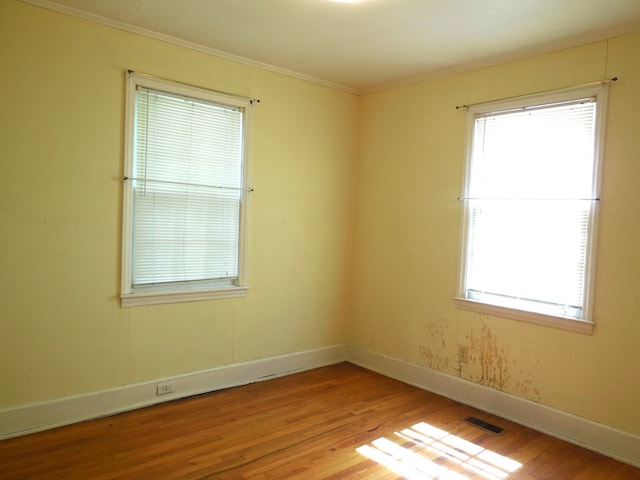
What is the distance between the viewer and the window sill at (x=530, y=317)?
9.59ft

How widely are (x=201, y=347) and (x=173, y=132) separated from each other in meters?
1.64

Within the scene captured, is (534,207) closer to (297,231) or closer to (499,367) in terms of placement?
(499,367)

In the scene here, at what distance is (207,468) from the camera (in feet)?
8.15

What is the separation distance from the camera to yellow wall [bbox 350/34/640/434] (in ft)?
9.06

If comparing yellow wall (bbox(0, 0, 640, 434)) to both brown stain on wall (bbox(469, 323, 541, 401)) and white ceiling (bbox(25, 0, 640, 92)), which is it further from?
white ceiling (bbox(25, 0, 640, 92))

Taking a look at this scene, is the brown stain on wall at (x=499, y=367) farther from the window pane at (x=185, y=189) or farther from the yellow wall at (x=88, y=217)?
the window pane at (x=185, y=189)

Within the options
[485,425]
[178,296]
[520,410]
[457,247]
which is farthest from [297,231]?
[520,410]

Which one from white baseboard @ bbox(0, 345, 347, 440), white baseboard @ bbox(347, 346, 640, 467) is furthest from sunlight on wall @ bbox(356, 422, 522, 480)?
white baseboard @ bbox(0, 345, 347, 440)

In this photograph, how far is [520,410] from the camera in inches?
127

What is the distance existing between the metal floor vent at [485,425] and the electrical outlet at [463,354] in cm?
46

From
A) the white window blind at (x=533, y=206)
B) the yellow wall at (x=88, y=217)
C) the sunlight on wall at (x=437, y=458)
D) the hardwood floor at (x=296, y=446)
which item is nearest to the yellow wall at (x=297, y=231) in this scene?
the yellow wall at (x=88, y=217)

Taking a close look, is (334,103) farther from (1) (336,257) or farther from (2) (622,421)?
(2) (622,421)

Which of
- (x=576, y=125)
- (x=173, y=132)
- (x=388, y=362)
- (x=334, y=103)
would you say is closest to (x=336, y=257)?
(x=388, y=362)

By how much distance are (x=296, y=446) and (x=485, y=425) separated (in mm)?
1343
